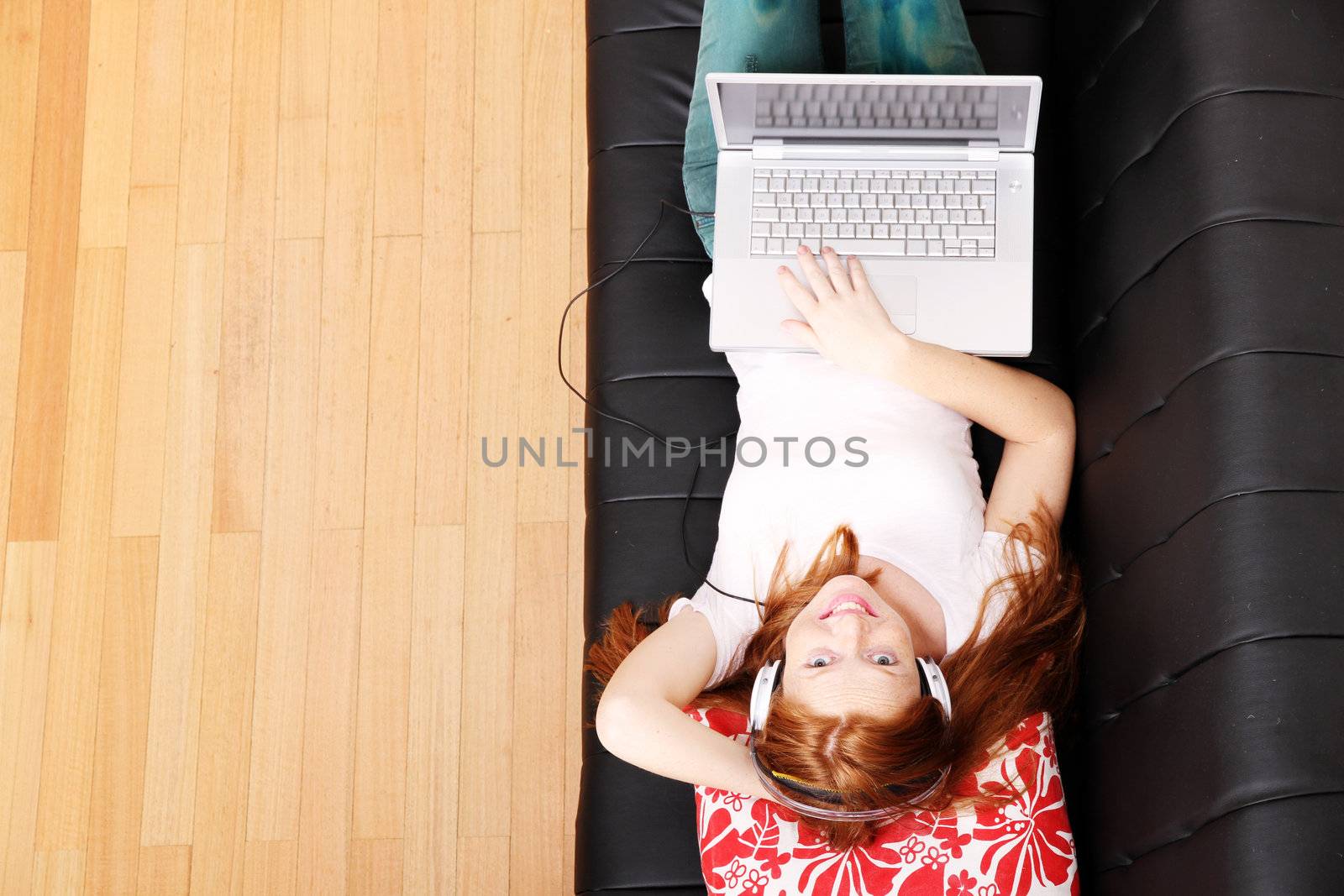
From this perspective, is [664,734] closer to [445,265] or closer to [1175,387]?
[1175,387]

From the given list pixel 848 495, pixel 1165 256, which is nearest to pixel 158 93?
pixel 848 495

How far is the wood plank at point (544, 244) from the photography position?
2.13 m

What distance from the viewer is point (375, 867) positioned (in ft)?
6.56

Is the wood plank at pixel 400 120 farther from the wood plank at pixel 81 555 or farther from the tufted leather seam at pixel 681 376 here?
the tufted leather seam at pixel 681 376

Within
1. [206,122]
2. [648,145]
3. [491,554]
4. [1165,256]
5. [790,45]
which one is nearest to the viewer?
[1165,256]

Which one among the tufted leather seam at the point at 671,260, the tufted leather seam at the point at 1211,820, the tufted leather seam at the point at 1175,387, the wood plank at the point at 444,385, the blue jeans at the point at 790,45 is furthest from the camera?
the wood plank at the point at 444,385

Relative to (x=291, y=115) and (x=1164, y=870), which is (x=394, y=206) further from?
(x=1164, y=870)

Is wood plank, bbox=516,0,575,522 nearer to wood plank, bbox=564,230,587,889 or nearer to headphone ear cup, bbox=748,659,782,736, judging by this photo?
wood plank, bbox=564,230,587,889

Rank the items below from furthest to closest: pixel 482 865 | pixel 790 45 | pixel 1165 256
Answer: pixel 482 865 < pixel 790 45 < pixel 1165 256

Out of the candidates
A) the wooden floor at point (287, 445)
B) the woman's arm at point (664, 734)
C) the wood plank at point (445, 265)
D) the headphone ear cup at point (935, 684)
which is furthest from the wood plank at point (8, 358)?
the headphone ear cup at point (935, 684)

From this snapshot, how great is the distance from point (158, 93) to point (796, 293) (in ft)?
5.35

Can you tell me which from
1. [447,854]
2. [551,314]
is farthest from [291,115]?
[447,854]

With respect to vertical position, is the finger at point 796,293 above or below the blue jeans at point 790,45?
below

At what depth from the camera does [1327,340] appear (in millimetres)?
1239
